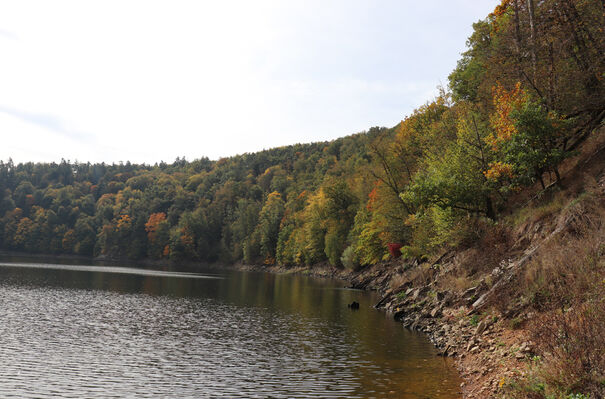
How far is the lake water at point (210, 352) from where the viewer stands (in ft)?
62.1

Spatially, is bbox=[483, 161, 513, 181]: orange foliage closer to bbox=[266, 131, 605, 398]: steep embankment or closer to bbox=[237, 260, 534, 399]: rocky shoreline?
bbox=[266, 131, 605, 398]: steep embankment

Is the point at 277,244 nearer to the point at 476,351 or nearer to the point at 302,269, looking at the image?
the point at 302,269

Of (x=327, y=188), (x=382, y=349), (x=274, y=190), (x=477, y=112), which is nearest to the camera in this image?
(x=382, y=349)

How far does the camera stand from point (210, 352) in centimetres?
2592

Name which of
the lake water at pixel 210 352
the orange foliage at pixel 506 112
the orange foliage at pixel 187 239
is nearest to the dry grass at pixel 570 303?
the lake water at pixel 210 352

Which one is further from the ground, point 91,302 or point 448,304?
point 448,304

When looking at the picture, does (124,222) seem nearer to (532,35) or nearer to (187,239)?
(187,239)

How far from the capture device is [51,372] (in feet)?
Answer: 68.5

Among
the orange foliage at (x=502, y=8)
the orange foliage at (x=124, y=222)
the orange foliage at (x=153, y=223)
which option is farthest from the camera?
the orange foliage at (x=124, y=222)

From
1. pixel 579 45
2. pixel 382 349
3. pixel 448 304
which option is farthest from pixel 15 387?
pixel 579 45

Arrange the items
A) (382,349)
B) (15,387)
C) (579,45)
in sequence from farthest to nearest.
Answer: (579,45) < (382,349) < (15,387)

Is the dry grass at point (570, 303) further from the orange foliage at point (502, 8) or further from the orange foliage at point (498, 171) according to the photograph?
the orange foliage at point (502, 8)

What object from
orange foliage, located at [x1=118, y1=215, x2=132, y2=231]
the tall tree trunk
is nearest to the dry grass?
the tall tree trunk

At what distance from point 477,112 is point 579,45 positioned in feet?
36.4
